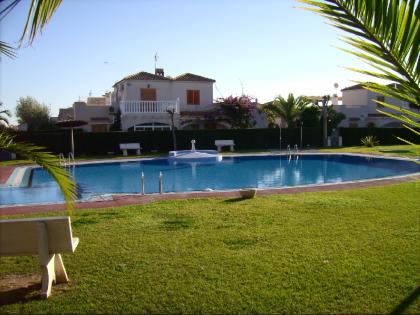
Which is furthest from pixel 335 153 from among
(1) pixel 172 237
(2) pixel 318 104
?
(1) pixel 172 237

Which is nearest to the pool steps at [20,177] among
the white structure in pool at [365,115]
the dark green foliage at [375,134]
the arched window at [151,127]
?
the arched window at [151,127]

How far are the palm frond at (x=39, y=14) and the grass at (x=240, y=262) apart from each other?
9.01 feet

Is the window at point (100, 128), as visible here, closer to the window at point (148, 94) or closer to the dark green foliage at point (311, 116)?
the window at point (148, 94)

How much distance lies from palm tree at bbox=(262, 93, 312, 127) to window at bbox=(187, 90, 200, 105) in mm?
5859

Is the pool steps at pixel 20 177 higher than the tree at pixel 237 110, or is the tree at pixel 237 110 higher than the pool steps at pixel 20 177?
the tree at pixel 237 110

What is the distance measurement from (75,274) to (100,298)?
945 mm

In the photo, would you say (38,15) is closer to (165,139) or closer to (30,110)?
(165,139)

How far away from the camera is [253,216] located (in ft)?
28.1

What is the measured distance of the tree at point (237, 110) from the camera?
3394cm

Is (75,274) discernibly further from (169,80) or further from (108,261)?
(169,80)

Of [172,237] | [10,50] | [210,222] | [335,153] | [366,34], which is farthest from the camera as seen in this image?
[335,153]

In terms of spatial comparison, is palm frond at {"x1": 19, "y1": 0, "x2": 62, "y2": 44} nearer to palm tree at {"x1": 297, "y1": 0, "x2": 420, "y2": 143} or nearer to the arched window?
palm tree at {"x1": 297, "y1": 0, "x2": 420, "y2": 143}

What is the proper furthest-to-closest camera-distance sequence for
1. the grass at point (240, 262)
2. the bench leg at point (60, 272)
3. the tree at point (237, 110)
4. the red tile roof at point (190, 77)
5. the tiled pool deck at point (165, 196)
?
the red tile roof at point (190, 77), the tree at point (237, 110), the tiled pool deck at point (165, 196), the bench leg at point (60, 272), the grass at point (240, 262)

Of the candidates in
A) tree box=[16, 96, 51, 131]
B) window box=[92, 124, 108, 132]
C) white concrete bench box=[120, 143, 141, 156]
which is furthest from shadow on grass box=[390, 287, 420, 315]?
tree box=[16, 96, 51, 131]
